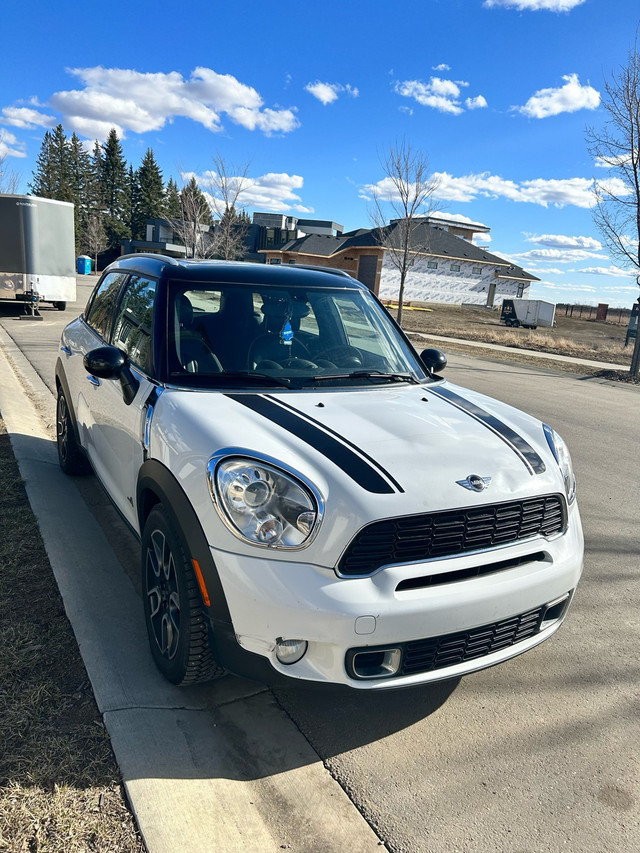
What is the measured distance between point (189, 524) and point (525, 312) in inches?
1703

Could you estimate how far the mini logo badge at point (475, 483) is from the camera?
2369 millimetres

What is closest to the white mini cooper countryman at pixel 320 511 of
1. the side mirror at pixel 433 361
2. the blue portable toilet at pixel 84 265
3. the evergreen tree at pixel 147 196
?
the side mirror at pixel 433 361

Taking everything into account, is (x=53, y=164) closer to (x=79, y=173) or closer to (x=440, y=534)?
(x=79, y=173)

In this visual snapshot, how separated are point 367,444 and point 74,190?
97850 millimetres

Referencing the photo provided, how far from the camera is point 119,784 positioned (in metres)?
2.14

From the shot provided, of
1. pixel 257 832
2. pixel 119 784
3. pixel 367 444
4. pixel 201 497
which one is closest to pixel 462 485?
pixel 367 444

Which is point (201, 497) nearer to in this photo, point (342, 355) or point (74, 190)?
point (342, 355)

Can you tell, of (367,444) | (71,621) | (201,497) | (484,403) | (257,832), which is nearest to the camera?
(257,832)

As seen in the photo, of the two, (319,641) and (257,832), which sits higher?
(319,641)

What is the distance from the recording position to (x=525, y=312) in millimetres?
42344

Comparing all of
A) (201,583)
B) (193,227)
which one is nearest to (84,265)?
(193,227)

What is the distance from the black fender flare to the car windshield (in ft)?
1.73

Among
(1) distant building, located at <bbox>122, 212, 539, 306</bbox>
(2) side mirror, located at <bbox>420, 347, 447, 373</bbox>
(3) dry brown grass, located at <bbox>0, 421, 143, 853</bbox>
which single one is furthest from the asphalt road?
(1) distant building, located at <bbox>122, 212, 539, 306</bbox>

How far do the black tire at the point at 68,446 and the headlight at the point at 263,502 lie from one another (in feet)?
9.49
